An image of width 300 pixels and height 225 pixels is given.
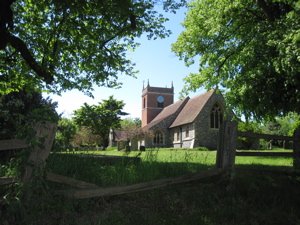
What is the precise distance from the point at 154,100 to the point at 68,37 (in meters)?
49.2

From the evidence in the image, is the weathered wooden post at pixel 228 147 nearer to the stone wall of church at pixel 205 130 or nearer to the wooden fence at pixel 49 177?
the wooden fence at pixel 49 177

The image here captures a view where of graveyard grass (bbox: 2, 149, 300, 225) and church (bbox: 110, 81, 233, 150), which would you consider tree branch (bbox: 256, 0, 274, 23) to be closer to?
graveyard grass (bbox: 2, 149, 300, 225)

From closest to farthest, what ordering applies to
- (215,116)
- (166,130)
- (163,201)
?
(163,201) → (215,116) → (166,130)

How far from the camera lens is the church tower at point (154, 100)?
5751 cm

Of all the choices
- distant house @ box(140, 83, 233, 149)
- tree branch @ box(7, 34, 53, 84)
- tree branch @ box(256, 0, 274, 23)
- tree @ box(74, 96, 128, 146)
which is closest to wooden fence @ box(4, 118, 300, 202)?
tree branch @ box(7, 34, 53, 84)

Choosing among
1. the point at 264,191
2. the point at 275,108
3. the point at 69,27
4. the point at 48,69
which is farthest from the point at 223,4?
the point at 264,191

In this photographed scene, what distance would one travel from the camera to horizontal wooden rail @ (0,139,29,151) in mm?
3340

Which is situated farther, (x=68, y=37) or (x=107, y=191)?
(x=68, y=37)

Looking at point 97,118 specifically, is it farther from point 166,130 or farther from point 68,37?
point 68,37

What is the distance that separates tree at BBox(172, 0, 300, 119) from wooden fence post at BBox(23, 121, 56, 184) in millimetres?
6759

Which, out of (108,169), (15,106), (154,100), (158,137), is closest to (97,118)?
(158,137)

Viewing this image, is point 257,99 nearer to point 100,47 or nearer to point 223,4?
point 223,4

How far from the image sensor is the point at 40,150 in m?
3.76

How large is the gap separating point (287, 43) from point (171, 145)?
35.0 m
